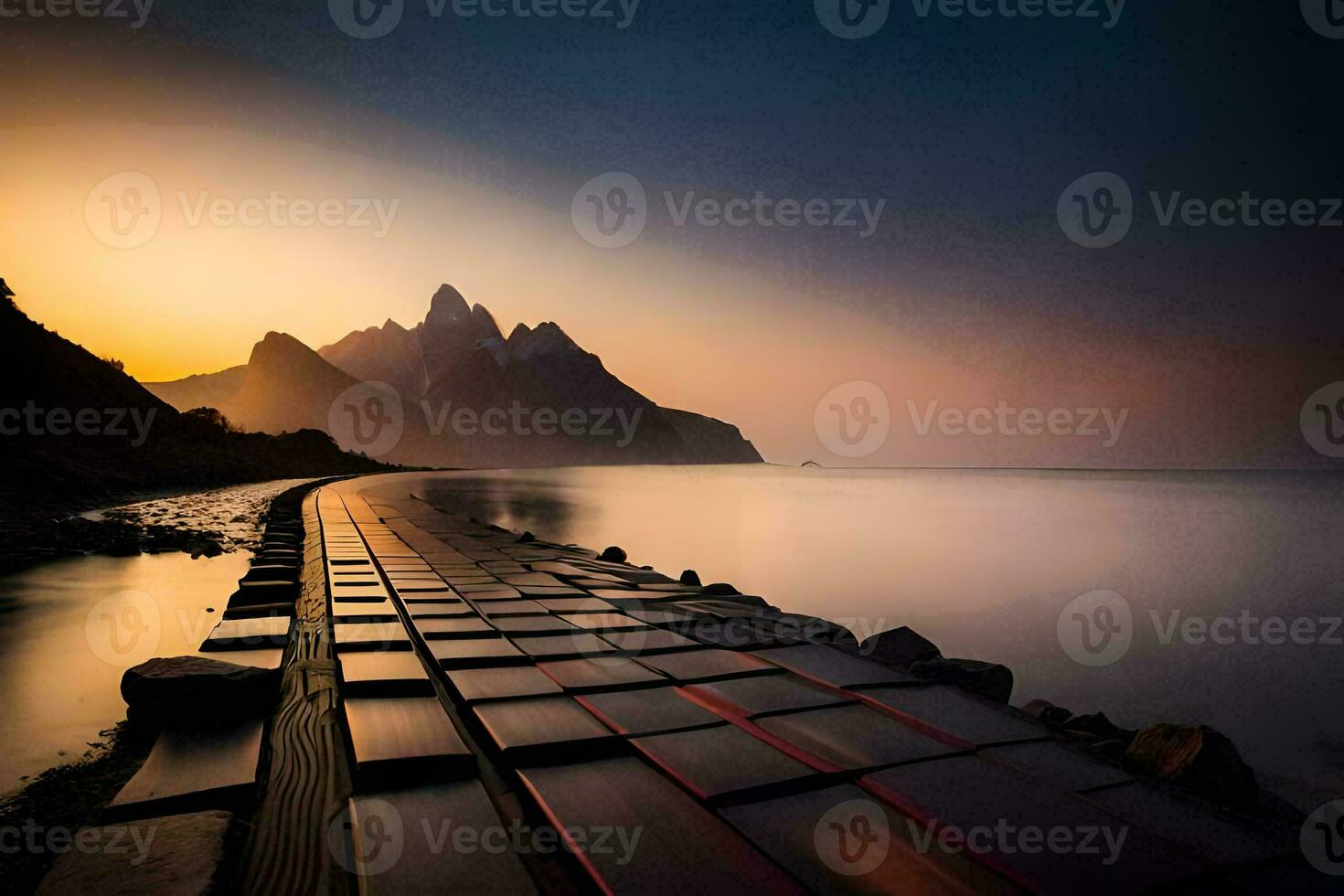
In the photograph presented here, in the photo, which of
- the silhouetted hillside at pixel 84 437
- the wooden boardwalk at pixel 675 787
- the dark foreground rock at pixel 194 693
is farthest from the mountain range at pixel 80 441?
the wooden boardwalk at pixel 675 787

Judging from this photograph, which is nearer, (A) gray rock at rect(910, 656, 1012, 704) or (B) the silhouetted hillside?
(A) gray rock at rect(910, 656, 1012, 704)

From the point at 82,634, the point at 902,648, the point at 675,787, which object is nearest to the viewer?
the point at 675,787

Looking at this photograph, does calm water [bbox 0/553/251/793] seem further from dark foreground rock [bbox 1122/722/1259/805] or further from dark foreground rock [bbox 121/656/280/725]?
dark foreground rock [bbox 1122/722/1259/805]

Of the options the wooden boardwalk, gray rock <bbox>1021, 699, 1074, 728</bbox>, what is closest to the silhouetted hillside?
the wooden boardwalk

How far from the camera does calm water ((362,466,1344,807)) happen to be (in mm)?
8781

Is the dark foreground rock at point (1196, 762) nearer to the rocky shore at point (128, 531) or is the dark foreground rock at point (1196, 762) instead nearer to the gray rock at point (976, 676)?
the gray rock at point (976, 676)

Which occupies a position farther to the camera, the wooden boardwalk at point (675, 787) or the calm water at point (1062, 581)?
the calm water at point (1062, 581)

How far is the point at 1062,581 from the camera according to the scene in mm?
19484

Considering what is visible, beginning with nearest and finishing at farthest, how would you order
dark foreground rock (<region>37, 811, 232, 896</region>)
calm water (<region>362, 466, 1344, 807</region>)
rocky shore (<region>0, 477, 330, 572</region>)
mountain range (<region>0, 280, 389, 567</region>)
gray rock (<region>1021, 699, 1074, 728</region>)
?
dark foreground rock (<region>37, 811, 232, 896</region>), gray rock (<region>1021, 699, 1074, 728</region>), calm water (<region>362, 466, 1344, 807</region>), rocky shore (<region>0, 477, 330, 572</region>), mountain range (<region>0, 280, 389, 567</region>)

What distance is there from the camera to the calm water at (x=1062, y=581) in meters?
8.78

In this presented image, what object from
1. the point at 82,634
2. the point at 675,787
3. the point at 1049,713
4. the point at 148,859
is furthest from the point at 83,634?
the point at 1049,713

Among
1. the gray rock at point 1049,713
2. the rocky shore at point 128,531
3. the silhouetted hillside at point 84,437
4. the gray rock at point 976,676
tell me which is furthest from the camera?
the silhouetted hillside at point 84,437

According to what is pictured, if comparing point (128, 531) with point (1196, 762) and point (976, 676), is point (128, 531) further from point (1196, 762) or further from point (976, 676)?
point (1196, 762)

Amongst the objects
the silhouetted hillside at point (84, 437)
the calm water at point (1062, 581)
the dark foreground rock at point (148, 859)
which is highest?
the silhouetted hillside at point (84, 437)
